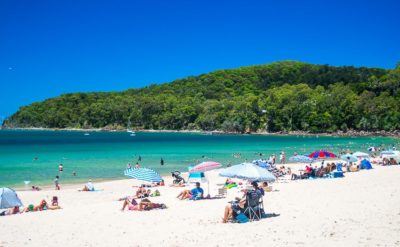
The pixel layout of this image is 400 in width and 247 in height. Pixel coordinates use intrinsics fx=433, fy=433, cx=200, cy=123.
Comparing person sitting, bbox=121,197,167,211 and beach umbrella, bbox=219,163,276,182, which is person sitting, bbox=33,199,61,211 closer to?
person sitting, bbox=121,197,167,211

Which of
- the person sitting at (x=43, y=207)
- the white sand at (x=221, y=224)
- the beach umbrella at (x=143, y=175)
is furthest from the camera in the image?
the beach umbrella at (x=143, y=175)

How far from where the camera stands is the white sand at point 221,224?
11023 millimetres

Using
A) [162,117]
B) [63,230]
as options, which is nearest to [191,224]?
[63,230]

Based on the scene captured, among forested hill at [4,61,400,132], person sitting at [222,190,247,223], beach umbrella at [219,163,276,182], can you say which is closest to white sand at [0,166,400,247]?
person sitting at [222,190,247,223]

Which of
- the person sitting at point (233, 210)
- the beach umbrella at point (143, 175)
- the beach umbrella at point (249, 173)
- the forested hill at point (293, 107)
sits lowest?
the person sitting at point (233, 210)

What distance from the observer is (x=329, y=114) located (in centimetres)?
13562

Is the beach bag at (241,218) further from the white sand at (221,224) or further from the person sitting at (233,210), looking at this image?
the white sand at (221,224)

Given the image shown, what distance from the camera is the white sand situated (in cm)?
1102

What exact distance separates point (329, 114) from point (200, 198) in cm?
12321

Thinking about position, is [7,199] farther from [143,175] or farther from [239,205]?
[239,205]

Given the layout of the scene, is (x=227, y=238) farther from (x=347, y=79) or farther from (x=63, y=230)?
(x=347, y=79)

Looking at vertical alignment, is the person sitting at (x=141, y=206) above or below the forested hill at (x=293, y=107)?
below

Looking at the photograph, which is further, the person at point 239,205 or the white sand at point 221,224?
the person at point 239,205

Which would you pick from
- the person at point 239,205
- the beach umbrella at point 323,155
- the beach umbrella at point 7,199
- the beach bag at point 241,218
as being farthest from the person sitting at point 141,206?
the beach umbrella at point 323,155
